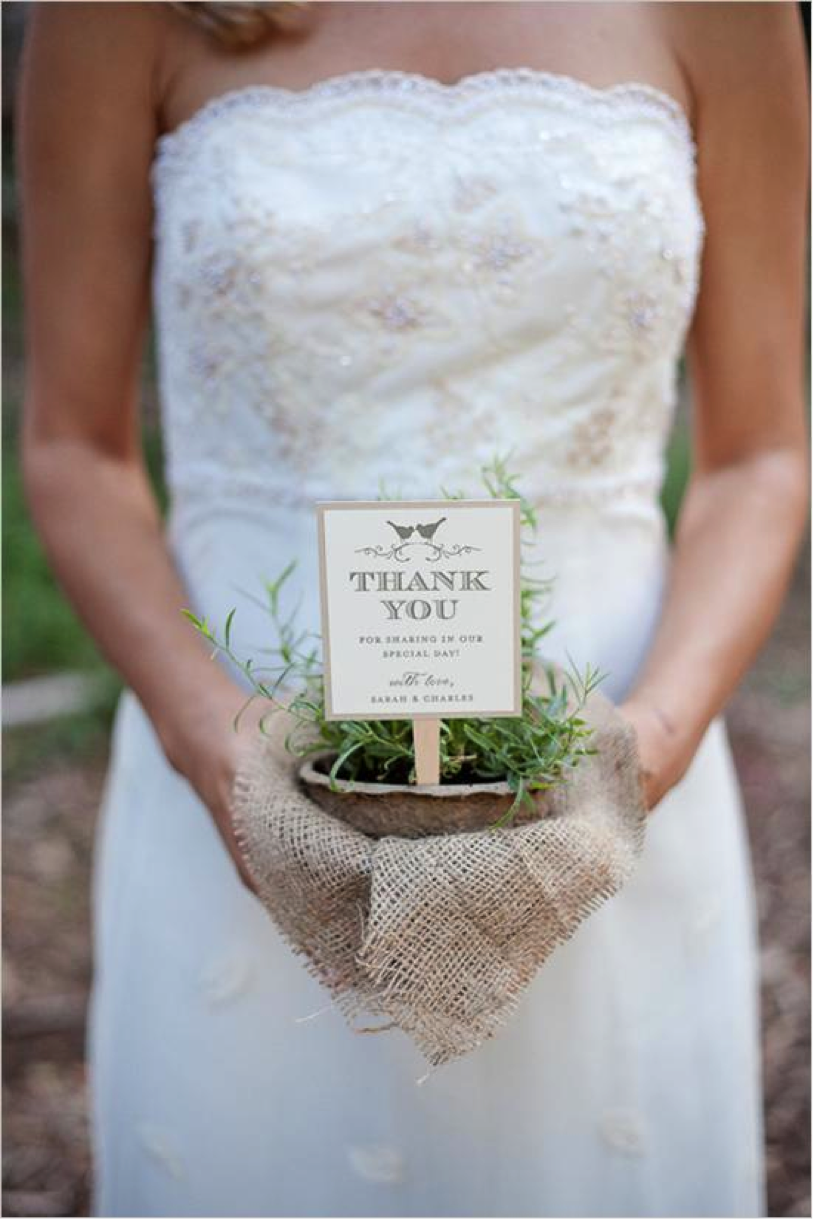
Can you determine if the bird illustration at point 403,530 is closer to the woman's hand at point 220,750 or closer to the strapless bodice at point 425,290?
the woman's hand at point 220,750

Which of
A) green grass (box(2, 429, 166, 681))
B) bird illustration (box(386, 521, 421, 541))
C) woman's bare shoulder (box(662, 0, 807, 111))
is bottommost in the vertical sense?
green grass (box(2, 429, 166, 681))

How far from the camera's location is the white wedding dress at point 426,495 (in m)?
1.42

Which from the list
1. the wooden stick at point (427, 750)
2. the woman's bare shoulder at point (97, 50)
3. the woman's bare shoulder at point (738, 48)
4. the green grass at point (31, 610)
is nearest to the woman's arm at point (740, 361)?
the woman's bare shoulder at point (738, 48)

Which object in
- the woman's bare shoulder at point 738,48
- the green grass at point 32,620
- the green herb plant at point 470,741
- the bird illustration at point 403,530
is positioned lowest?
the green grass at point 32,620

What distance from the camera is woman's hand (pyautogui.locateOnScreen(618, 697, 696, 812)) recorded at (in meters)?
1.24

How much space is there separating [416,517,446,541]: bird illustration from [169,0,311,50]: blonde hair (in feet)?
2.43

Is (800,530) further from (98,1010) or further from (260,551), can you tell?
(98,1010)

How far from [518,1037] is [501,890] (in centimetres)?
53

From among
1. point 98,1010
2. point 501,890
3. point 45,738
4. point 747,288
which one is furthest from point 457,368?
point 45,738

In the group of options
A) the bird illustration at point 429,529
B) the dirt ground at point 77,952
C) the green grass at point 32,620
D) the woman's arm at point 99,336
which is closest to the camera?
the bird illustration at point 429,529

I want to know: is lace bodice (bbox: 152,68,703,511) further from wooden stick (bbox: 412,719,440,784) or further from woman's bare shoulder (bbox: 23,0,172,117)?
wooden stick (bbox: 412,719,440,784)

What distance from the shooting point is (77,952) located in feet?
10.4

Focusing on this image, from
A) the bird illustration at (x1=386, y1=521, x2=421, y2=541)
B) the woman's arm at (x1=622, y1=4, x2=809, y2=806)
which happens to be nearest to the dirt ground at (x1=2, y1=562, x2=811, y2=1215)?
Result: the woman's arm at (x1=622, y1=4, x2=809, y2=806)

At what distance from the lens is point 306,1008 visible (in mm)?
1505
